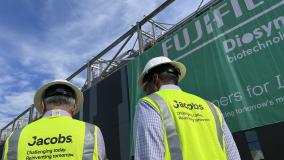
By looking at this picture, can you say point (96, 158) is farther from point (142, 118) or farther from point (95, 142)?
point (142, 118)

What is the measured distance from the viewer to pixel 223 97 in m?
4.02

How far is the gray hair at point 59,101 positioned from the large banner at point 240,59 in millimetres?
2626

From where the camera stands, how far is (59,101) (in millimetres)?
1941

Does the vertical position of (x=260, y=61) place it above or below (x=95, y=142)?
above

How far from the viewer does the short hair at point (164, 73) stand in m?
1.97

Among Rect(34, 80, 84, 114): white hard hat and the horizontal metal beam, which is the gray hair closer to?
Rect(34, 80, 84, 114): white hard hat

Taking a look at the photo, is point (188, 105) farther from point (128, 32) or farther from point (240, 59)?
point (128, 32)

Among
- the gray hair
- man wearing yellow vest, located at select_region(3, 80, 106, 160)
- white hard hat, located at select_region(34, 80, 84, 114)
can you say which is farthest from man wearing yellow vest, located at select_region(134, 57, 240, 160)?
white hard hat, located at select_region(34, 80, 84, 114)

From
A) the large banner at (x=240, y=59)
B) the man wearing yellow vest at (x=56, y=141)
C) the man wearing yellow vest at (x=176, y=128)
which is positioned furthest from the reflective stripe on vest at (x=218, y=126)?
the large banner at (x=240, y=59)

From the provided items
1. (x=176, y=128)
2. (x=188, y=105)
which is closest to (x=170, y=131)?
(x=176, y=128)

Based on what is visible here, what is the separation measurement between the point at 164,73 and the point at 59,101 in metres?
0.81

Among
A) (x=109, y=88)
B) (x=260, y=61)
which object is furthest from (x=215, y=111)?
(x=109, y=88)

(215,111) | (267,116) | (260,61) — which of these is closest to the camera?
(215,111)

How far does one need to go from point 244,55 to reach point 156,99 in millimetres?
2702
